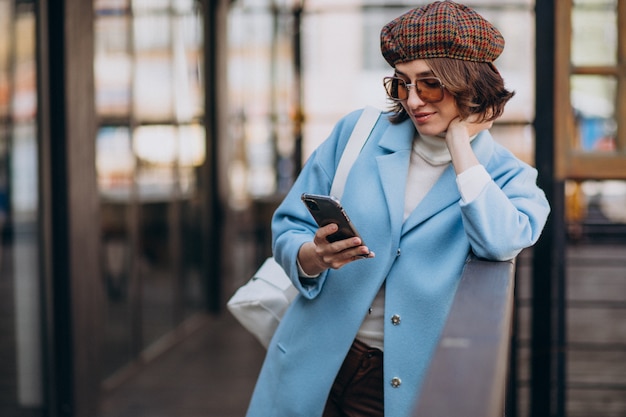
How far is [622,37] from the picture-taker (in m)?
3.90

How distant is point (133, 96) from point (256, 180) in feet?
12.6

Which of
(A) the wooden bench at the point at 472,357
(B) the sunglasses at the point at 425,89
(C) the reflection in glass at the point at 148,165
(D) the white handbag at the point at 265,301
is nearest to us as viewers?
(A) the wooden bench at the point at 472,357

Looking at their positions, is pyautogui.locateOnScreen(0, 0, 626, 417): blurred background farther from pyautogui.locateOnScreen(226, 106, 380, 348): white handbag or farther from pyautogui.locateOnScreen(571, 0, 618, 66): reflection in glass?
pyautogui.locateOnScreen(226, 106, 380, 348): white handbag

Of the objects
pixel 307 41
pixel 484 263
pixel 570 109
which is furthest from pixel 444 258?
pixel 307 41

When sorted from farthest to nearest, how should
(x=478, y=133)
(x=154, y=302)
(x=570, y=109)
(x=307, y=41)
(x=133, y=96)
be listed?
(x=307, y=41), (x=154, y=302), (x=133, y=96), (x=570, y=109), (x=478, y=133)

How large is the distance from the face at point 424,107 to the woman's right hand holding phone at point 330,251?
1.01ft

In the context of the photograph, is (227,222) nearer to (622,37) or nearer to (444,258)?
(622,37)

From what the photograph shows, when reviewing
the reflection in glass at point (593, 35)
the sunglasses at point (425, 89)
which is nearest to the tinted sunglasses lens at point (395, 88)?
the sunglasses at point (425, 89)

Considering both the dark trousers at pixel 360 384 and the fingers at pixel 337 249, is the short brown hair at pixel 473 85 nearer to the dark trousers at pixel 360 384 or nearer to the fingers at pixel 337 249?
the fingers at pixel 337 249

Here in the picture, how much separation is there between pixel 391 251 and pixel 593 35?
2.36 m

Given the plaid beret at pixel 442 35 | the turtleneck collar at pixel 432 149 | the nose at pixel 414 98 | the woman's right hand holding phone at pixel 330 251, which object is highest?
the plaid beret at pixel 442 35

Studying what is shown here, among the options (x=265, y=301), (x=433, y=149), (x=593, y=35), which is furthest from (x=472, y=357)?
(x=593, y=35)

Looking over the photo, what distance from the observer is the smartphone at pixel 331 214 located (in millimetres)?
1934

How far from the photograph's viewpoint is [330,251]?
2014 millimetres
